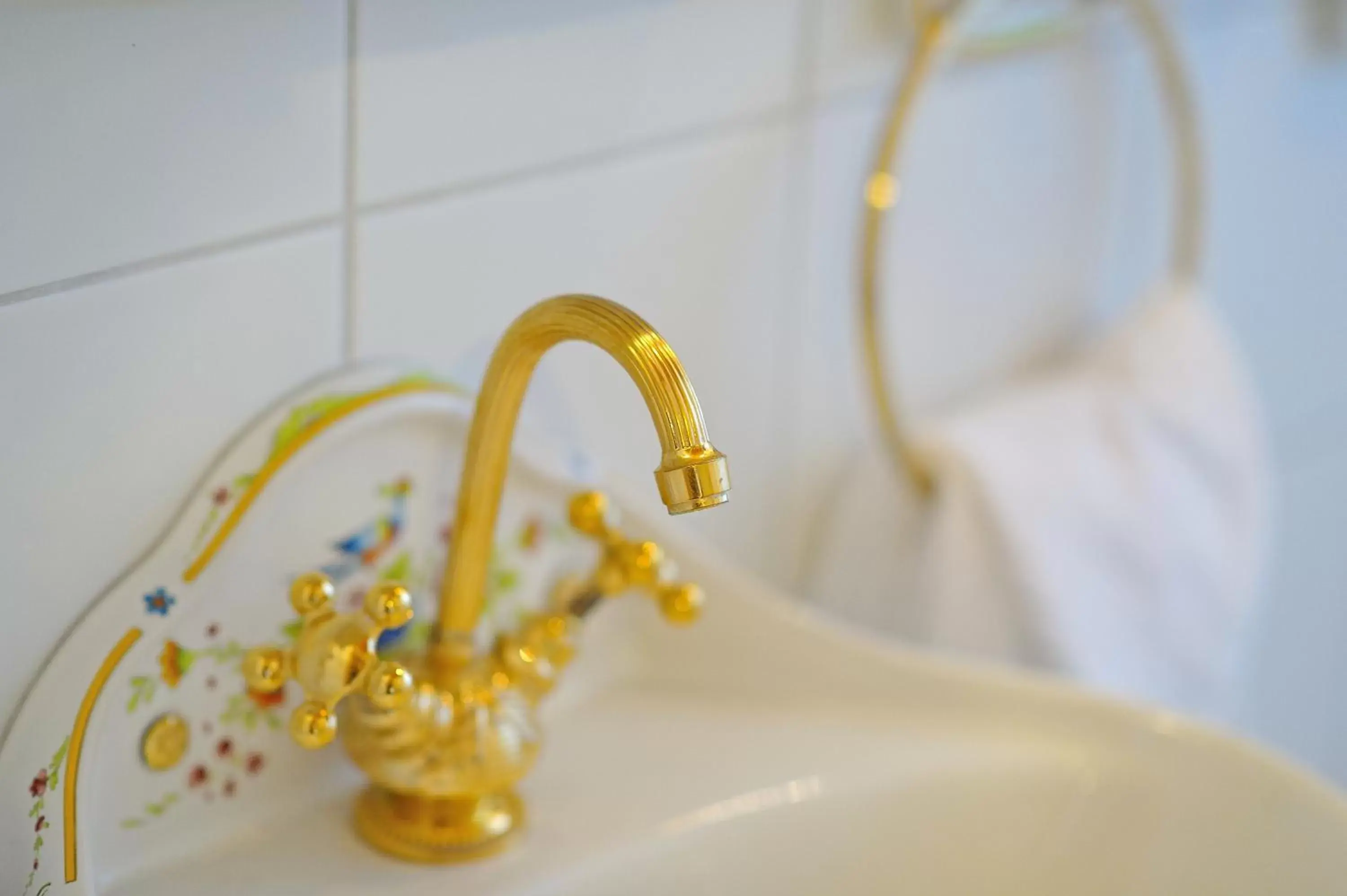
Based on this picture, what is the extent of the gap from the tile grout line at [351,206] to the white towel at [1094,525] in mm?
325

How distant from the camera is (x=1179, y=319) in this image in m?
0.87

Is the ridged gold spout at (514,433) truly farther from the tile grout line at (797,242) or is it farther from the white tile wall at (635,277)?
the tile grout line at (797,242)

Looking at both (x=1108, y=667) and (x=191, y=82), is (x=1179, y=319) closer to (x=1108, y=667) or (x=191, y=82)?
(x=1108, y=667)

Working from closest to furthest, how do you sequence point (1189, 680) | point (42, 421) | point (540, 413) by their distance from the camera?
point (42, 421) → point (540, 413) → point (1189, 680)

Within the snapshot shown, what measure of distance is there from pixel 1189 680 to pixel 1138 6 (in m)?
0.37

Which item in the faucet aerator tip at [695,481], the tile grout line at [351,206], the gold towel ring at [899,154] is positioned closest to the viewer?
the faucet aerator tip at [695,481]

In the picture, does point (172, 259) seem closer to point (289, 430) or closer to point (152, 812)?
point (289, 430)

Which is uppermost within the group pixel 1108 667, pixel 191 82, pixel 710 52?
pixel 710 52

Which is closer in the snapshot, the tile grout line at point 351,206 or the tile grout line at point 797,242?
the tile grout line at point 351,206

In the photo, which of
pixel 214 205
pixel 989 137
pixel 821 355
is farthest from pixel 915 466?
pixel 214 205

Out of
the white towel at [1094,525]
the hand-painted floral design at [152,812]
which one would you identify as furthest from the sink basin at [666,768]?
the white towel at [1094,525]

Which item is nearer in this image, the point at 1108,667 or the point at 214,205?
the point at 214,205

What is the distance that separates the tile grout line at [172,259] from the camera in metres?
0.44

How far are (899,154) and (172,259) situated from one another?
351 mm
